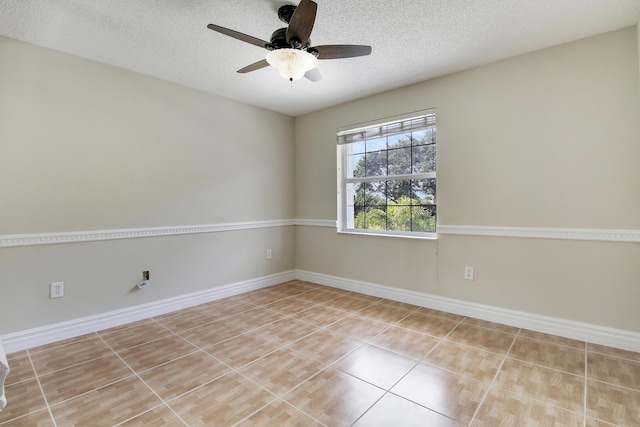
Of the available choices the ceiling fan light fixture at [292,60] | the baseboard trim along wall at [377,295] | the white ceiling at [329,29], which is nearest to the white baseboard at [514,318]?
the baseboard trim along wall at [377,295]

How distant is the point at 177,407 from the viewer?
1.62 metres

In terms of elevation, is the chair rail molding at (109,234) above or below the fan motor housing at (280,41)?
below

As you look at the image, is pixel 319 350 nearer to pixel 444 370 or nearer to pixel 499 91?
pixel 444 370

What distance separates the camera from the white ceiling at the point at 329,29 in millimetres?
1924

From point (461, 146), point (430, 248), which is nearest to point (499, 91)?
point (461, 146)

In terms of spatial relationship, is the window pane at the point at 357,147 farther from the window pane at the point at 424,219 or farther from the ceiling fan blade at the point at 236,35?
the ceiling fan blade at the point at 236,35

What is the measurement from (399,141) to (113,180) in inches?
111

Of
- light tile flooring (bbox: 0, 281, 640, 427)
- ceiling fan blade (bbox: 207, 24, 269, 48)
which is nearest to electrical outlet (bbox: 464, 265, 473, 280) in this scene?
light tile flooring (bbox: 0, 281, 640, 427)

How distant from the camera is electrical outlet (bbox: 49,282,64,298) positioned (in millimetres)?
2424

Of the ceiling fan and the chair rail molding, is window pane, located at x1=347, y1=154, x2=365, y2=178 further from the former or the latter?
the ceiling fan

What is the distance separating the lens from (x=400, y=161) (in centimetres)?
343

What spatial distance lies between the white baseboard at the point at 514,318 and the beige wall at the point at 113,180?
1536 mm

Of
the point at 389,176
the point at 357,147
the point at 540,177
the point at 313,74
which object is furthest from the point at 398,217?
the point at 313,74

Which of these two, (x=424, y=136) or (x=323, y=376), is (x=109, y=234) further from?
(x=424, y=136)
